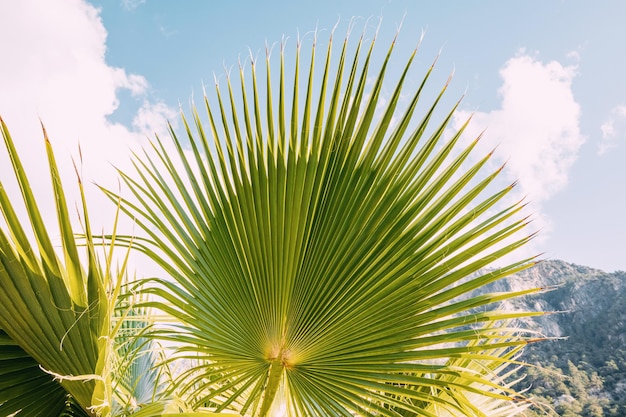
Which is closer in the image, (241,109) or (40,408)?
(40,408)

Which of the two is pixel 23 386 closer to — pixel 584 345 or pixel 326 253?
pixel 326 253

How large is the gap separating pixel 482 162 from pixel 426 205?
306mm

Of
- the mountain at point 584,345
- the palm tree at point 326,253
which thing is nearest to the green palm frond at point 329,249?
the palm tree at point 326,253

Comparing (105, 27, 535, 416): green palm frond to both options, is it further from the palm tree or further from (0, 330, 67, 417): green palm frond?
(0, 330, 67, 417): green palm frond

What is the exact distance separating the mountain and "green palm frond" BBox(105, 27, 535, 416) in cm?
3397

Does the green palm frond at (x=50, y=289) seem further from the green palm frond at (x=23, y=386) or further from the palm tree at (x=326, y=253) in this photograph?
the palm tree at (x=326, y=253)

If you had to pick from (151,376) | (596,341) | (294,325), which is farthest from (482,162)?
(596,341)

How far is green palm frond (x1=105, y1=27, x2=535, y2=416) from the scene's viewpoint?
1665 mm

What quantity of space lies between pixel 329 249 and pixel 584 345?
6374 cm

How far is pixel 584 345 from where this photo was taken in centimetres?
5306

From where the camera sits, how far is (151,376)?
323 centimetres

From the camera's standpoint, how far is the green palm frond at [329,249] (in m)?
1.67

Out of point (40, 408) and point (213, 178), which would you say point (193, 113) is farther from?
point (40, 408)

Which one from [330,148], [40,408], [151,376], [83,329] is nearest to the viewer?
[83,329]
